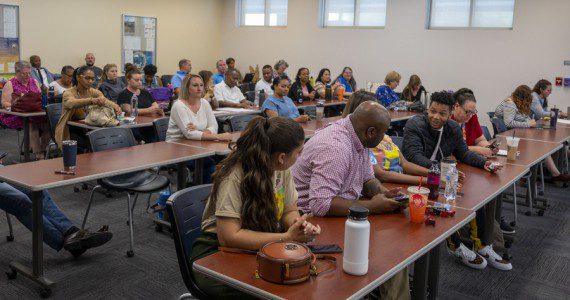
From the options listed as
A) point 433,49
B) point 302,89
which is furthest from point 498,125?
point 433,49

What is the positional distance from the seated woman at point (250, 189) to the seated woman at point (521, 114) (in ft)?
16.4

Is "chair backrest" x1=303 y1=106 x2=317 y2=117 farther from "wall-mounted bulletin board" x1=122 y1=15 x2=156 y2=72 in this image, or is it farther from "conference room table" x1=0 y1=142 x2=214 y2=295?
"wall-mounted bulletin board" x1=122 y1=15 x2=156 y2=72

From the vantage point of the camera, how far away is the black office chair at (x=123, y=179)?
3691mm

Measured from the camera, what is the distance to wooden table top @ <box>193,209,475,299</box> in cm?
159

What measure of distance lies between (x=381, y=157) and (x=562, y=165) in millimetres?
4656

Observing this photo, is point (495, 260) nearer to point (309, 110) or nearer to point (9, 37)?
point (309, 110)

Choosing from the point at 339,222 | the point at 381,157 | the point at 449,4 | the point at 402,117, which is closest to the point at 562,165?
the point at 402,117

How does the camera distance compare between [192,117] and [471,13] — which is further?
[471,13]

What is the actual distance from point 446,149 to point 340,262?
6.82 feet

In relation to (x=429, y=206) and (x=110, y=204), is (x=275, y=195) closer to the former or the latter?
(x=429, y=206)

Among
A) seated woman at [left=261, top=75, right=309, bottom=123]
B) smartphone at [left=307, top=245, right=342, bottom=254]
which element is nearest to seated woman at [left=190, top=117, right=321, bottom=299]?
smartphone at [left=307, top=245, right=342, bottom=254]

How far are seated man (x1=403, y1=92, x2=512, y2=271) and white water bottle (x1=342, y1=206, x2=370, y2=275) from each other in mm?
1823

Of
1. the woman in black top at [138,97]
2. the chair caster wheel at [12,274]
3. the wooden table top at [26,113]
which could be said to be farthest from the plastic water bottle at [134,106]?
the chair caster wheel at [12,274]

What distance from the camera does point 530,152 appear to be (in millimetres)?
4387
